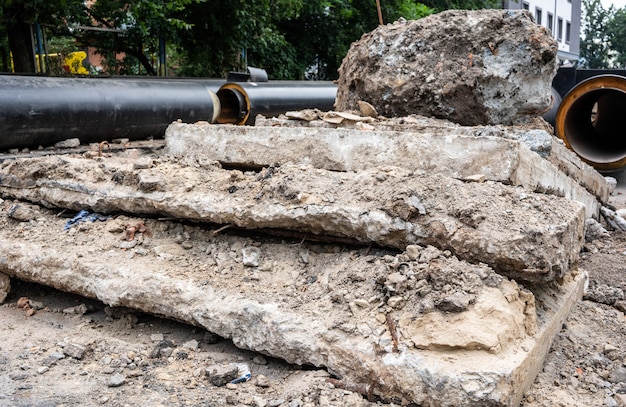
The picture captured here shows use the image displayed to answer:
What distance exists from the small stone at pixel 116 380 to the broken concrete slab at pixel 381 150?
5.42ft

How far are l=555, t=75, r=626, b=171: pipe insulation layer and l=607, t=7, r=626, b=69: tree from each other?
113ft

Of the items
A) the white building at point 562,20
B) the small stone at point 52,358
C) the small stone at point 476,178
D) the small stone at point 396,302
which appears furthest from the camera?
the white building at point 562,20

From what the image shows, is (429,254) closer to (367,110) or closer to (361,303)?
(361,303)

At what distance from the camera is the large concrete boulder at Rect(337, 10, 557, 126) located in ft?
14.0

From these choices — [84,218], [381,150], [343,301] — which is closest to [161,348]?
[343,301]

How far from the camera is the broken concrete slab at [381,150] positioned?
10.1 feet

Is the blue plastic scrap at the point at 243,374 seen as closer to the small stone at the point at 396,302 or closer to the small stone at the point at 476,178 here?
the small stone at the point at 396,302

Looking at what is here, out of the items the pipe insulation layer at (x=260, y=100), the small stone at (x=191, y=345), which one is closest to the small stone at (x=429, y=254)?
the small stone at (x=191, y=345)

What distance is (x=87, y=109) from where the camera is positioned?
5.71 m

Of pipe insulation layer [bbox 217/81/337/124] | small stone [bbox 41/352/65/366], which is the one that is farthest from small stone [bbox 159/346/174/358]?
pipe insulation layer [bbox 217/81/337/124]

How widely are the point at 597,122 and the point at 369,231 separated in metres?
8.20

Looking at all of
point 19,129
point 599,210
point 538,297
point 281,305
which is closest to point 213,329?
point 281,305

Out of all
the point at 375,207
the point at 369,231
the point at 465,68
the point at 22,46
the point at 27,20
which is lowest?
the point at 369,231

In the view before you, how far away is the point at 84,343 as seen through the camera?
2.94 metres
